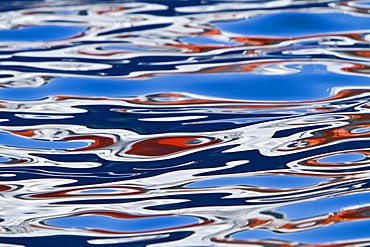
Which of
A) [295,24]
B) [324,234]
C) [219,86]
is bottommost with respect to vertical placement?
[324,234]

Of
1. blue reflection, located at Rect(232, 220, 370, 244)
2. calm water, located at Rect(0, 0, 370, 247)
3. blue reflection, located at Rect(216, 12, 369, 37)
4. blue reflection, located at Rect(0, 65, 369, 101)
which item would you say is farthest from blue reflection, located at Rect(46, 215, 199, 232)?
blue reflection, located at Rect(216, 12, 369, 37)

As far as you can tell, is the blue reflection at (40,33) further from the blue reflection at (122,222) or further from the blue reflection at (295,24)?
the blue reflection at (122,222)

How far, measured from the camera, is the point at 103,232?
1.22 meters

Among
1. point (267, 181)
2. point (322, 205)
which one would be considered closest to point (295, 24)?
point (267, 181)

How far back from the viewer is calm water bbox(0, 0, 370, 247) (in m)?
1.23

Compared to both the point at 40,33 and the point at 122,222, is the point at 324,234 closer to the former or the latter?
the point at 122,222

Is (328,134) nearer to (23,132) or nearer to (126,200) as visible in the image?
(126,200)

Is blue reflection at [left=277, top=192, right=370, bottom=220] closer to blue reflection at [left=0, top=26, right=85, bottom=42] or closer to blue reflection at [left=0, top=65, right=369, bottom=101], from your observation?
blue reflection at [left=0, top=65, right=369, bottom=101]

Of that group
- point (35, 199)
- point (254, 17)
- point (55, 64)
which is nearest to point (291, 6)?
point (254, 17)

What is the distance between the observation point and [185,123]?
5.74 ft

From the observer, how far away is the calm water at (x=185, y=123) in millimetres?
1233

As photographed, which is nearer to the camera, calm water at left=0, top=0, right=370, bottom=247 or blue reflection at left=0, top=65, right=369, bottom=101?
calm water at left=0, top=0, right=370, bottom=247

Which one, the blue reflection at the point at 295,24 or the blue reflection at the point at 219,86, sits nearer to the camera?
the blue reflection at the point at 219,86

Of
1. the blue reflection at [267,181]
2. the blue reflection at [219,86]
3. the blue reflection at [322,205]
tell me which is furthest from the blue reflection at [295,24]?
the blue reflection at [322,205]
